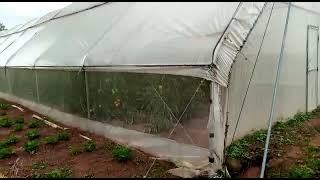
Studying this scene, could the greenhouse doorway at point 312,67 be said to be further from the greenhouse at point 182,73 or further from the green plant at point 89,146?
the green plant at point 89,146

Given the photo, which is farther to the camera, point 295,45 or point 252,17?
point 295,45

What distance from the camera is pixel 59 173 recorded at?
20.6ft

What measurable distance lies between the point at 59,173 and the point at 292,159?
4.16m

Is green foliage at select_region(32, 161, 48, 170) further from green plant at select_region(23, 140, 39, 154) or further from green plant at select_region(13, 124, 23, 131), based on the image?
green plant at select_region(13, 124, 23, 131)

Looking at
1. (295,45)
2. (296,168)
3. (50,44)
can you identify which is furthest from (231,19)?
(50,44)

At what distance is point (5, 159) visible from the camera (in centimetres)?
755

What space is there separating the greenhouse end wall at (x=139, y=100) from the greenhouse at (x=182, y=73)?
20 mm

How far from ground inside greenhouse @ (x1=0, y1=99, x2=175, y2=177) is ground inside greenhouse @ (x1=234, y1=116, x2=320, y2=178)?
57.4 inches

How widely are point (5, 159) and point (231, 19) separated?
5.37 m

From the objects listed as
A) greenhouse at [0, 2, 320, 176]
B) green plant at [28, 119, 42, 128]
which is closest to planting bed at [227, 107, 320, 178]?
greenhouse at [0, 2, 320, 176]

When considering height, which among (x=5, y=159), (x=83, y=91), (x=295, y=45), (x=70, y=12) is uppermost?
(x=70, y=12)

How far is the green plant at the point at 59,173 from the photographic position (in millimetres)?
6191

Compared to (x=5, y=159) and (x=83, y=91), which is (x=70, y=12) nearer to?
(x=83, y=91)

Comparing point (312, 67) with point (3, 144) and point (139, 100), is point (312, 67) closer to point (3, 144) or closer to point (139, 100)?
point (139, 100)
